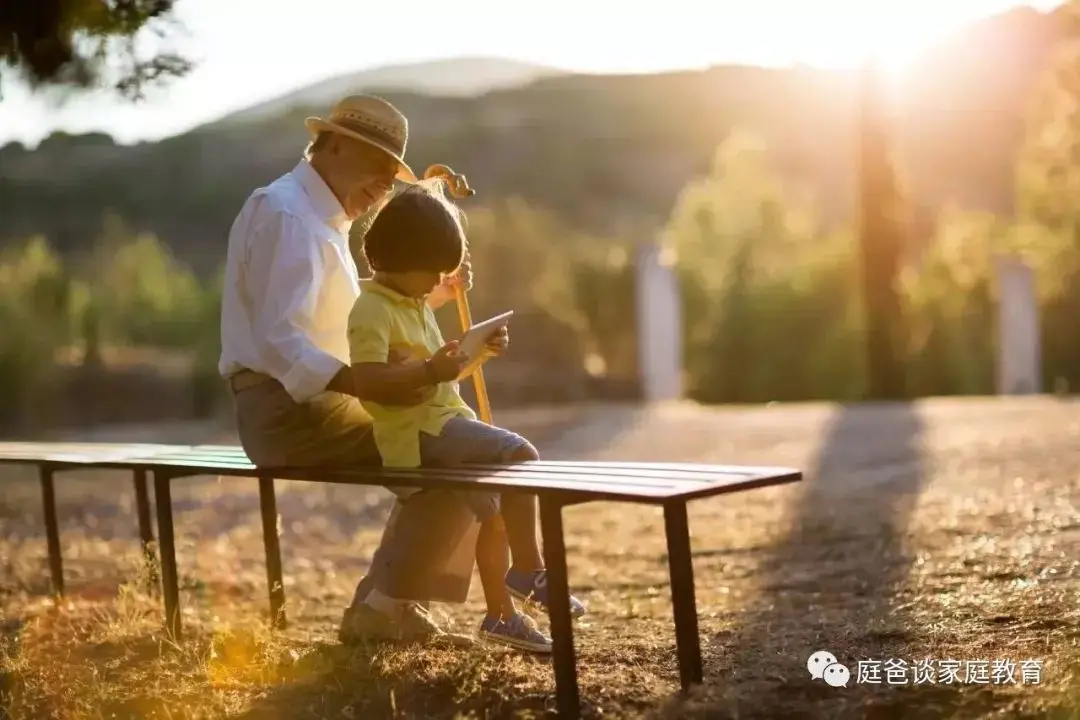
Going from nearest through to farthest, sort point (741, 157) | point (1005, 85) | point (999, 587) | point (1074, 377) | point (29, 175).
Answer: point (999, 587)
point (1074, 377)
point (741, 157)
point (29, 175)
point (1005, 85)

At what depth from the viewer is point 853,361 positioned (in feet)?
48.7

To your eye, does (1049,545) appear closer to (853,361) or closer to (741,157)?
(853,361)

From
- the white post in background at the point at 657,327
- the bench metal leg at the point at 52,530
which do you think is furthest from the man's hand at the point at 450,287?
the white post in background at the point at 657,327

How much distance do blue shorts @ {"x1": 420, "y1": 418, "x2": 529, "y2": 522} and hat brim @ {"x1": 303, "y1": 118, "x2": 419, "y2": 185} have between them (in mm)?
751

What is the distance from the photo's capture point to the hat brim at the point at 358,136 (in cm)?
374

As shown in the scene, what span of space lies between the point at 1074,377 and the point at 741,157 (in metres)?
5.21

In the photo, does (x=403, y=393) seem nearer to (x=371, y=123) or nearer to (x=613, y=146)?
(x=371, y=123)

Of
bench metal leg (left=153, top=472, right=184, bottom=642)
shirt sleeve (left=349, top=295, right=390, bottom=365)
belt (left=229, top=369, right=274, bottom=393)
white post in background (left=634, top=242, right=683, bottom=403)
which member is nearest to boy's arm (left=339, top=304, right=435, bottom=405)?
shirt sleeve (left=349, top=295, right=390, bottom=365)

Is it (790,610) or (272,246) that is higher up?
(272,246)

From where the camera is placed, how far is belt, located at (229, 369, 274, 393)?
3850 mm

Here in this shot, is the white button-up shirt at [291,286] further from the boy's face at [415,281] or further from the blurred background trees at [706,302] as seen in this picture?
the blurred background trees at [706,302]

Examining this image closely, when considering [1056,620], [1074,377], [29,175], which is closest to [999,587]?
[1056,620]

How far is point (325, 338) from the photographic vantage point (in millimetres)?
3820

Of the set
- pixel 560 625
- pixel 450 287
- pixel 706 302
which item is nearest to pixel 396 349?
pixel 450 287
